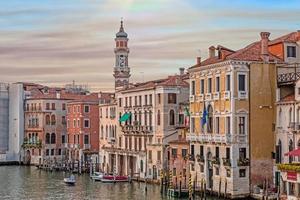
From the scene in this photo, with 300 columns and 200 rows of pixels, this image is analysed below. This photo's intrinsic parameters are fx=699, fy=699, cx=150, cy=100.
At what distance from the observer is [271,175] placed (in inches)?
1221

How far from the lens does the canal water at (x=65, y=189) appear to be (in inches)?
1356

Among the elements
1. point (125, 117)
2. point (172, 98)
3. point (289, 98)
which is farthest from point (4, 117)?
point (289, 98)

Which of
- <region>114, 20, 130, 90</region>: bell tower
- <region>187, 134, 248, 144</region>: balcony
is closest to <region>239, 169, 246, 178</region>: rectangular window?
<region>187, 134, 248, 144</region>: balcony

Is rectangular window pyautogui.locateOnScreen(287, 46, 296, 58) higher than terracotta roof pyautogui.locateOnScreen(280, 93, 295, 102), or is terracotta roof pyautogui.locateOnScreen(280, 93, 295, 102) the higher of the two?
rectangular window pyautogui.locateOnScreen(287, 46, 296, 58)

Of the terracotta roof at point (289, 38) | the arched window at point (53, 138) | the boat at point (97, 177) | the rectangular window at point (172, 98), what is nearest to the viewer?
the terracotta roof at point (289, 38)

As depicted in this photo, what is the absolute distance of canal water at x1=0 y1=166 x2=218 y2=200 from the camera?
34.4 m

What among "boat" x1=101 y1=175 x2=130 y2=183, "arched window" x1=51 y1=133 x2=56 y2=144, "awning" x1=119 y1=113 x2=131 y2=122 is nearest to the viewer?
"boat" x1=101 y1=175 x2=130 y2=183

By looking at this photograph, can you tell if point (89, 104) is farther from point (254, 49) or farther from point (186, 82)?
point (254, 49)

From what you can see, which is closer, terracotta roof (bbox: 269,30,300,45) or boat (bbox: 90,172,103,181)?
terracotta roof (bbox: 269,30,300,45)

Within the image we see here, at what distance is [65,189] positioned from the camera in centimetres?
3844

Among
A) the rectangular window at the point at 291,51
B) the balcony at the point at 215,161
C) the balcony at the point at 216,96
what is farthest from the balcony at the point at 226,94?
the rectangular window at the point at 291,51

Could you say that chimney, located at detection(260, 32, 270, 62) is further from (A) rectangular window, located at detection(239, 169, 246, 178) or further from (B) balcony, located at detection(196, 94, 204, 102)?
(A) rectangular window, located at detection(239, 169, 246, 178)

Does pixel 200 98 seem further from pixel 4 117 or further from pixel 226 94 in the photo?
pixel 4 117

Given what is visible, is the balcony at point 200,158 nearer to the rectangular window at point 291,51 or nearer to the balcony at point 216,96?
the balcony at point 216,96
